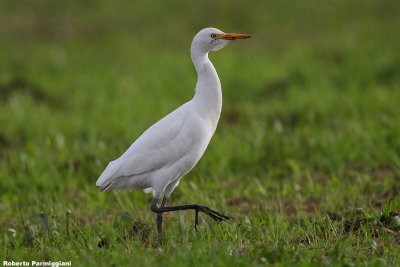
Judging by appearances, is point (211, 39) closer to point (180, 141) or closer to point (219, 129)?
point (180, 141)

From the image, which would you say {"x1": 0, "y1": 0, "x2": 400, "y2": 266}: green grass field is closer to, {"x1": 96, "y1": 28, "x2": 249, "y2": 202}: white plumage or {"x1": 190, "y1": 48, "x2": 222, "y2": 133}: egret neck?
{"x1": 96, "y1": 28, "x2": 249, "y2": 202}: white plumage

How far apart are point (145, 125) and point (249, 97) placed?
2.10 m

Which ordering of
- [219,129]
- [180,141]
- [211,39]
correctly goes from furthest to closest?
1. [219,129]
2. [211,39]
3. [180,141]

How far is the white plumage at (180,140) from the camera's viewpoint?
4.98m

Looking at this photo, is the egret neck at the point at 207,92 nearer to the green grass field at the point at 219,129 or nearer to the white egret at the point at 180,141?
the white egret at the point at 180,141

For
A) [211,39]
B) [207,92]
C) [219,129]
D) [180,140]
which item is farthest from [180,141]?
[219,129]

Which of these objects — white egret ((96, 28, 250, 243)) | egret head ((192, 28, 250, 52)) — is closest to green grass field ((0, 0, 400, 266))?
white egret ((96, 28, 250, 243))

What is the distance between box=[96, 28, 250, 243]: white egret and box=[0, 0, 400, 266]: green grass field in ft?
0.96

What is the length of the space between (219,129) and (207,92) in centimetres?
379

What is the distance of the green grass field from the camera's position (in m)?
4.75

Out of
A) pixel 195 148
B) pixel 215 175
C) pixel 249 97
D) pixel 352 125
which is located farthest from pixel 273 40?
A: pixel 195 148

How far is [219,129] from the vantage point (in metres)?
8.84

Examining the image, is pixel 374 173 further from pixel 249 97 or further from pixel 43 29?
pixel 43 29

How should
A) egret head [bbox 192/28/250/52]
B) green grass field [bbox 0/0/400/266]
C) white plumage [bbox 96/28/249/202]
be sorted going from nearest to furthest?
green grass field [bbox 0/0/400/266], white plumage [bbox 96/28/249/202], egret head [bbox 192/28/250/52]
